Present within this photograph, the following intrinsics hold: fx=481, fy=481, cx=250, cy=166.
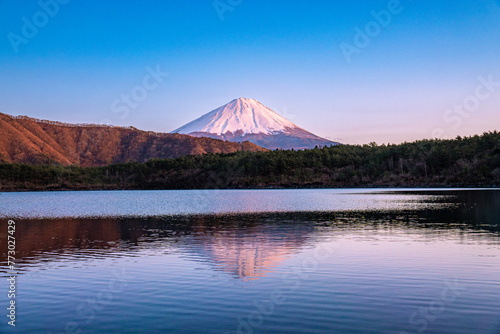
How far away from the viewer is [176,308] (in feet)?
35.6

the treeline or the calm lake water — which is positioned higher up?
the treeline

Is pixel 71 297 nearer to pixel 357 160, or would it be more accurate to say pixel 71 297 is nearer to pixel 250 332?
pixel 250 332

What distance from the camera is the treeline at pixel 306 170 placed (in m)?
117

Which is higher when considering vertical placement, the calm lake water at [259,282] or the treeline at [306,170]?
the treeline at [306,170]

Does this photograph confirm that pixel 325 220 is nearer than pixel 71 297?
No

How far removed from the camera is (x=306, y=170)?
472ft

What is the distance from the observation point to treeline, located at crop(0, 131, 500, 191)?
117 metres

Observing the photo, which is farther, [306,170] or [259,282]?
[306,170]

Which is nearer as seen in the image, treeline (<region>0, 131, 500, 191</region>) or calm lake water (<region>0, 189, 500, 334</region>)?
calm lake water (<region>0, 189, 500, 334</region>)

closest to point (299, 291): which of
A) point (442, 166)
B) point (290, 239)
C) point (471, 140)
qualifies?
point (290, 239)

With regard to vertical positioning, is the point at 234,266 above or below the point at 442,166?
below

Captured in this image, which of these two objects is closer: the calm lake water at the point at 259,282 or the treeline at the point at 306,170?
the calm lake water at the point at 259,282

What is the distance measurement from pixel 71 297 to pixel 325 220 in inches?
929

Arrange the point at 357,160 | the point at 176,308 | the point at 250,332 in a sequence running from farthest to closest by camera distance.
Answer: the point at 357,160 → the point at 176,308 → the point at 250,332
